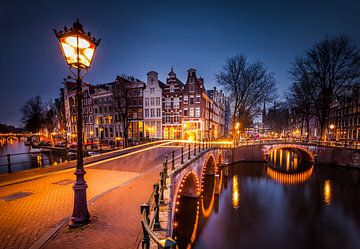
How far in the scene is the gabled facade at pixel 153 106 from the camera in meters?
37.5

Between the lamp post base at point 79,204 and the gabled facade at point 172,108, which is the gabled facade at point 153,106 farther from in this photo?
the lamp post base at point 79,204

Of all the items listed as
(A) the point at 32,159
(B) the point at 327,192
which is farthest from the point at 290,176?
(A) the point at 32,159

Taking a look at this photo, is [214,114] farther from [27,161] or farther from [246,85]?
[27,161]

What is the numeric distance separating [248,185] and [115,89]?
28.1 metres

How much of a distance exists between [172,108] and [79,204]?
32943mm

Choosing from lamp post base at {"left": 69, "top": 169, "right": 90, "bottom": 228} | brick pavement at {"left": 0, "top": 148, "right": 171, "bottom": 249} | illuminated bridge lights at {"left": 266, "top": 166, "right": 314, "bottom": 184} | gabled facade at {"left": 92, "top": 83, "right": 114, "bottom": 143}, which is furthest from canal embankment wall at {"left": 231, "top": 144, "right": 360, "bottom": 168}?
gabled facade at {"left": 92, "top": 83, "right": 114, "bottom": 143}

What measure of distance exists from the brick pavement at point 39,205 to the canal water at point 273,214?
6.08 m

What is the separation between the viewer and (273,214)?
14.6 m

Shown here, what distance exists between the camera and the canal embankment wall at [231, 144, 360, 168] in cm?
2573

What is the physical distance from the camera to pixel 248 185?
68.2ft

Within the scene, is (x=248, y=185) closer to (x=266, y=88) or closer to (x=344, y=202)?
(x=344, y=202)

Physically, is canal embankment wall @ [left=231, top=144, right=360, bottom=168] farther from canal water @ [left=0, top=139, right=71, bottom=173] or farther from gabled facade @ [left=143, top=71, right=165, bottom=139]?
canal water @ [left=0, top=139, right=71, bottom=173]

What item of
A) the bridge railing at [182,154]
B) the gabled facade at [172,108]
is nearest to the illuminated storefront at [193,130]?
the gabled facade at [172,108]

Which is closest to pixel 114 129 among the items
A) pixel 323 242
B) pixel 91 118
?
pixel 91 118
